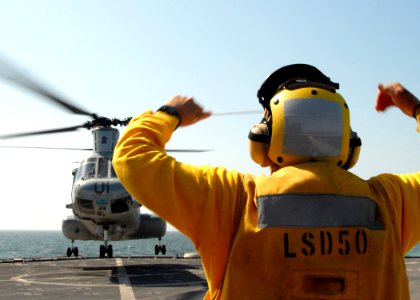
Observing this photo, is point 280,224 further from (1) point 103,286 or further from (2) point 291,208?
(1) point 103,286

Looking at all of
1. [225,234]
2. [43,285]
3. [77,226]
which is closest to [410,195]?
[225,234]

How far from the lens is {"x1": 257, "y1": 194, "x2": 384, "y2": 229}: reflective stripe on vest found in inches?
83.5

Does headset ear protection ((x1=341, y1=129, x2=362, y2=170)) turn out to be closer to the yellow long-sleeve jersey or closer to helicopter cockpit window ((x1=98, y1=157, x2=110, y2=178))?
the yellow long-sleeve jersey

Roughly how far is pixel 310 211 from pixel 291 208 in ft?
0.26

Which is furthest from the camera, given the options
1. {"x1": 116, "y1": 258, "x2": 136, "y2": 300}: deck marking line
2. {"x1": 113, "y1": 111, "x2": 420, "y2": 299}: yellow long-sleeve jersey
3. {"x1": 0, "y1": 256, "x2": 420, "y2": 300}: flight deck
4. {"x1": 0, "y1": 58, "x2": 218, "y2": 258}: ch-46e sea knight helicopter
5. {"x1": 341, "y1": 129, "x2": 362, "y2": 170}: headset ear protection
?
{"x1": 0, "y1": 58, "x2": 218, "y2": 258}: ch-46e sea knight helicopter

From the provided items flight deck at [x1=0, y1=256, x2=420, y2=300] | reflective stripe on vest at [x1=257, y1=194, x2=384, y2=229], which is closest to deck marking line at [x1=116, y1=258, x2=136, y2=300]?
flight deck at [x1=0, y1=256, x2=420, y2=300]

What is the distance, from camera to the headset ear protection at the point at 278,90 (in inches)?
92.8

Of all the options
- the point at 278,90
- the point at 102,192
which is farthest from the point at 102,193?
the point at 278,90

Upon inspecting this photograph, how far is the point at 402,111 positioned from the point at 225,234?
1232 mm

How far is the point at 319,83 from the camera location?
2.41m

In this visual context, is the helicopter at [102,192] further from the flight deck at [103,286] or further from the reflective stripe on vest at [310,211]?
the reflective stripe on vest at [310,211]

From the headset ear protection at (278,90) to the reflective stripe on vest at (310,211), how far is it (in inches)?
11.4

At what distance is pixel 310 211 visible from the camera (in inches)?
84.0

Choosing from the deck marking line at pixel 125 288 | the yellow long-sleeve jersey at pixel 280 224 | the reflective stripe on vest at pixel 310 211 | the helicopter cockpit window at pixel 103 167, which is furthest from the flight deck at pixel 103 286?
the reflective stripe on vest at pixel 310 211
